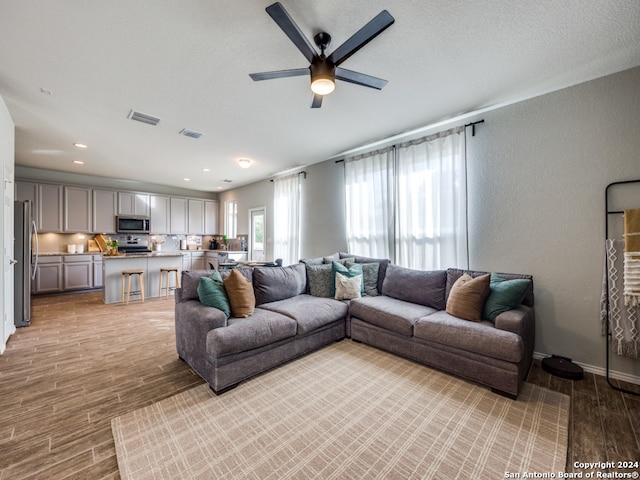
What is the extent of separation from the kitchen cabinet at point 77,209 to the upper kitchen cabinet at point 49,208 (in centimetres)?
12

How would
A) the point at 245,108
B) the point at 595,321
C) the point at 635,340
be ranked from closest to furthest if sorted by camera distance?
the point at 635,340 → the point at 595,321 → the point at 245,108

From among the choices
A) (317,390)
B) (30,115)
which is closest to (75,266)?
(30,115)

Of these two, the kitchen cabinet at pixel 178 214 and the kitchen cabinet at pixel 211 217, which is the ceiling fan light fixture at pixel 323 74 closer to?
the kitchen cabinet at pixel 178 214

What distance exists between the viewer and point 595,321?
8.23ft

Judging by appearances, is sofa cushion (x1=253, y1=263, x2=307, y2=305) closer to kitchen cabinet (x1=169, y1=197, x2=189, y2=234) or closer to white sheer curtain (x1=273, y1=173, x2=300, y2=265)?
white sheer curtain (x1=273, y1=173, x2=300, y2=265)

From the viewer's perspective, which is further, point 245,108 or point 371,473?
point 245,108

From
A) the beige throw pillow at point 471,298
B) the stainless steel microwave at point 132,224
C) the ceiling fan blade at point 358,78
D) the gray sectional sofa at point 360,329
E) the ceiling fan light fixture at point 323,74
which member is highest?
the ceiling fan blade at point 358,78

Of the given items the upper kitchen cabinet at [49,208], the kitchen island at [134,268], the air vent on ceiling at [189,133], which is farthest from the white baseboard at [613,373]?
the upper kitchen cabinet at [49,208]

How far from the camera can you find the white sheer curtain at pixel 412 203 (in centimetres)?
339

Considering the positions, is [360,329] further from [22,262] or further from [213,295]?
[22,262]

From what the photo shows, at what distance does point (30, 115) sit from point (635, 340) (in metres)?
6.89

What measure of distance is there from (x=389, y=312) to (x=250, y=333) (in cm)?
149

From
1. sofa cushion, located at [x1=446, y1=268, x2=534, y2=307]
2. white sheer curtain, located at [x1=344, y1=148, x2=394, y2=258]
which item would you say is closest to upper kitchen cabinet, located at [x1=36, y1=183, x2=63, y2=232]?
white sheer curtain, located at [x1=344, y1=148, x2=394, y2=258]

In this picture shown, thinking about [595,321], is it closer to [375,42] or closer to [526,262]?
[526,262]
